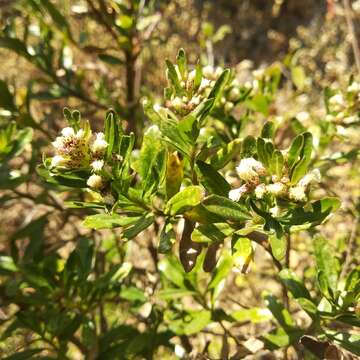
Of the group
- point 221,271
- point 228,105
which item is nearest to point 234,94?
point 228,105

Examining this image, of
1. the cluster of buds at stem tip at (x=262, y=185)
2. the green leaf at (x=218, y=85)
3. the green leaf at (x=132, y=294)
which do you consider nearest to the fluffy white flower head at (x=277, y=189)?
the cluster of buds at stem tip at (x=262, y=185)

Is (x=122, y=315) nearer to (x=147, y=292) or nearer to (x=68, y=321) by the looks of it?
(x=147, y=292)

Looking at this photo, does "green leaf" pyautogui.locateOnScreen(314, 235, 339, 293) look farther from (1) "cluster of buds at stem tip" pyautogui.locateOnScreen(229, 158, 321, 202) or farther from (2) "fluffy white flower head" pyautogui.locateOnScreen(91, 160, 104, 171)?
(2) "fluffy white flower head" pyautogui.locateOnScreen(91, 160, 104, 171)

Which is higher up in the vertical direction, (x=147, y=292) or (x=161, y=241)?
(x=161, y=241)

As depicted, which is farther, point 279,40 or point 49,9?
point 279,40

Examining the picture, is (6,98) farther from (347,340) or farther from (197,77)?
(347,340)

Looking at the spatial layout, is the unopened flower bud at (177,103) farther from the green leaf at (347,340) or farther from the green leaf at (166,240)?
the green leaf at (347,340)

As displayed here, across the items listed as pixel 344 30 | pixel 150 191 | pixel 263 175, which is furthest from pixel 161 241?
pixel 344 30
